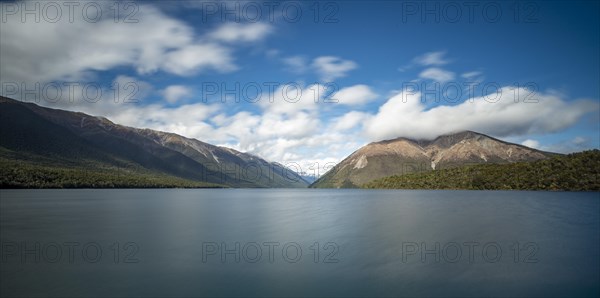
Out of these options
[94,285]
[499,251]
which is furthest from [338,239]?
[94,285]

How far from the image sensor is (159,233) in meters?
43.1

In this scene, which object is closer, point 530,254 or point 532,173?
point 530,254

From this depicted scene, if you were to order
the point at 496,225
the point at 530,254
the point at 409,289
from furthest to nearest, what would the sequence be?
the point at 496,225, the point at 530,254, the point at 409,289

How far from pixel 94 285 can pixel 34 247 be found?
1673 centimetres

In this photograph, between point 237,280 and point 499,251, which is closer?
point 237,280

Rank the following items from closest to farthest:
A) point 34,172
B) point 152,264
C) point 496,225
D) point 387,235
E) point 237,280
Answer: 1. point 237,280
2. point 152,264
3. point 387,235
4. point 496,225
5. point 34,172

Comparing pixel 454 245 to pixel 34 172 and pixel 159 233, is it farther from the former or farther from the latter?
pixel 34 172

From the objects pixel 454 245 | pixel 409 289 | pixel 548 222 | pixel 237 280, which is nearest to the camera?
pixel 409 289

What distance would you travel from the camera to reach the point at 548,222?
57.3 metres

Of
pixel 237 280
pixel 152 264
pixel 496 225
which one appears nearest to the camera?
pixel 237 280

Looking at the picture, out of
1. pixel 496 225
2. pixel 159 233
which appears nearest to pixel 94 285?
pixel 159 233

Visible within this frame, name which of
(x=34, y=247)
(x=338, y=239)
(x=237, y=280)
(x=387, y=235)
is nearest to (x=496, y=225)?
(x=387, y=235)

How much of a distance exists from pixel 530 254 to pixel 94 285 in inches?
1431

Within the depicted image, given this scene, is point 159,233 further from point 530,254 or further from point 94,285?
point 530,254
